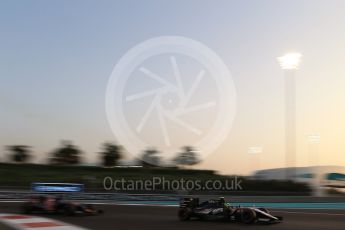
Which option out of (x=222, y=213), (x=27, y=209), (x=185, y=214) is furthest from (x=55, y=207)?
(x=222, y=213)

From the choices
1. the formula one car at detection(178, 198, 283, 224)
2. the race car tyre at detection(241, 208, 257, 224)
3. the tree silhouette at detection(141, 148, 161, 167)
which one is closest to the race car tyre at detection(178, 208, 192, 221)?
the formula one car at detection(178, 198, 283, 224)

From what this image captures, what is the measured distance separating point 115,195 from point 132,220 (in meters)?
13.5

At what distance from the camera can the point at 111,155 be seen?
2584 inches

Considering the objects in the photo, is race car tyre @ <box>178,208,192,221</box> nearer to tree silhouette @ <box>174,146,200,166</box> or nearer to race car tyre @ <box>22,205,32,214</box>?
race car tyre @ <box>22,205,32,214</box>

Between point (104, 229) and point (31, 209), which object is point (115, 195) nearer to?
point (31, 209)

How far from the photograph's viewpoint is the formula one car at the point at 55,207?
13805mm

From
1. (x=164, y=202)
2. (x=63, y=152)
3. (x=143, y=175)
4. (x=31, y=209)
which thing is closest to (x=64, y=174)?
(x=143, y=175)

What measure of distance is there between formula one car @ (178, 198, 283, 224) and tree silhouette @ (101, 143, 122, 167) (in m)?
52.5

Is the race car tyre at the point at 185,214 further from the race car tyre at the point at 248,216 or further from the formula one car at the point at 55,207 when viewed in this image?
the formula one car at the point at 55,207

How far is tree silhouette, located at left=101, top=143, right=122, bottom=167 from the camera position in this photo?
6512cm

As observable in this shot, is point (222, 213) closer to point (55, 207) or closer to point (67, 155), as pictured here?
point (55, 207)

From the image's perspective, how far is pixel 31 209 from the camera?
47.0ft

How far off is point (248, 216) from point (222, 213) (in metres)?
0.85

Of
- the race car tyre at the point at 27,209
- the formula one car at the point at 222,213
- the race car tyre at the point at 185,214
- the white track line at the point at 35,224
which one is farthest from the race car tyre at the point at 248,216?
the race car tyre at the point at 27,209
